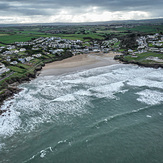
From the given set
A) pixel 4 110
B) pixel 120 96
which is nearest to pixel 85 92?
pixel 120 96

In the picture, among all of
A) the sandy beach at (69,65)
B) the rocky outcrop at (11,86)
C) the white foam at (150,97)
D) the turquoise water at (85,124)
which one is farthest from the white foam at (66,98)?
the sandy beach at (69,65)

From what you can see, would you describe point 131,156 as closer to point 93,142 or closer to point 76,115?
point 93,142

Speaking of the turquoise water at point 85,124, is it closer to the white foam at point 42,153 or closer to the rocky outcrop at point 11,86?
the white foam at point 42,153

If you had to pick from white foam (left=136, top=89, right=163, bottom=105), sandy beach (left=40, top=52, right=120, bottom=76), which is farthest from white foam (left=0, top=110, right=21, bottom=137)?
sandy beach (left=40, top=52, right=120, bottom=76)

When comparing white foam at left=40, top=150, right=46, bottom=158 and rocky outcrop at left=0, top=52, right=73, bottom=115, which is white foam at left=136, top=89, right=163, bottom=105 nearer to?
white foam at left=40, top=150, right=46, bottom=158

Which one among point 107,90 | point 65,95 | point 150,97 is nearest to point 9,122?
point 65,95

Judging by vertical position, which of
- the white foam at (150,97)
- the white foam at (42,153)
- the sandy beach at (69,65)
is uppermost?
the sandy beach at (69,65)

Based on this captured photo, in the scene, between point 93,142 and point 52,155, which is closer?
point 52,155
